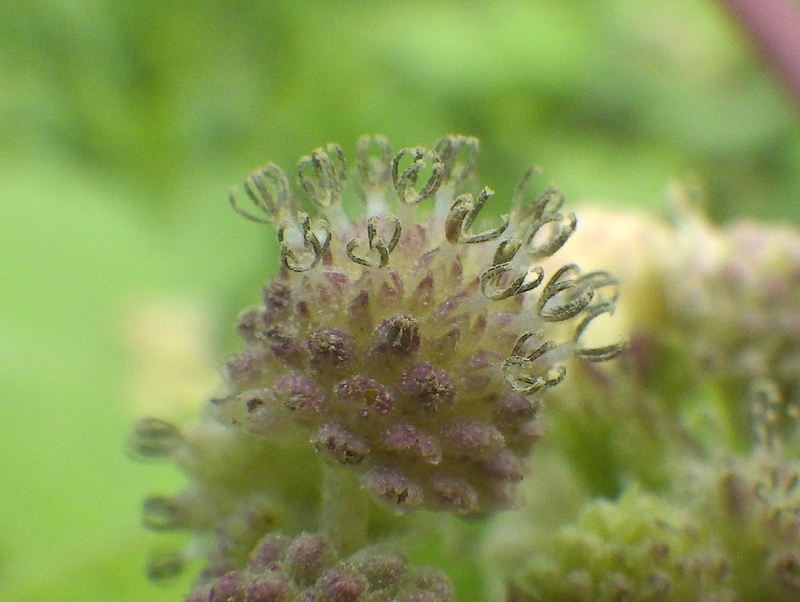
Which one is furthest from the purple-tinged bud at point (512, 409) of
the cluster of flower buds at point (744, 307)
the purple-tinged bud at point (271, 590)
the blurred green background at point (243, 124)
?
the blurred green background at point (243, 124)

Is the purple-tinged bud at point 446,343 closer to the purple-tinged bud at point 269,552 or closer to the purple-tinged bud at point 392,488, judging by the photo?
the purple-tinged bud at point 392,488

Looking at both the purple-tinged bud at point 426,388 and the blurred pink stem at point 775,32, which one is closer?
the purple-tinged bud at point 426,388

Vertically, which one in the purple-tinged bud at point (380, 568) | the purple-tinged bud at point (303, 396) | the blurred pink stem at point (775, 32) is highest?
the blurred pink stem at point (775, 32)

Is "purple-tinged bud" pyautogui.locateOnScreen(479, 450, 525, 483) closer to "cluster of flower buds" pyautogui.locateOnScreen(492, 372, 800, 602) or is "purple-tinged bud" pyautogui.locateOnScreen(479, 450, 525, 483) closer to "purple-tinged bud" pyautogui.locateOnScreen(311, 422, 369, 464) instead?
"purple-tinged bud" pyautogui.locateOnScreen(311, 422, 369, 464)

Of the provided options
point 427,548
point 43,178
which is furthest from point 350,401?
point 43,178

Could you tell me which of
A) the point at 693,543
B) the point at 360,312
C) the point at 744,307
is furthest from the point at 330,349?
the point at 744,307

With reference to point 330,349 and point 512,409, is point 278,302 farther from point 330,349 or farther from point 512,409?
point 512,409

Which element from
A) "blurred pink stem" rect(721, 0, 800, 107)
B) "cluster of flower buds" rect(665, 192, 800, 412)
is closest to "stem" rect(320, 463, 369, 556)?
"cluster of flower buds" rect(665, 192, 800, 412)
